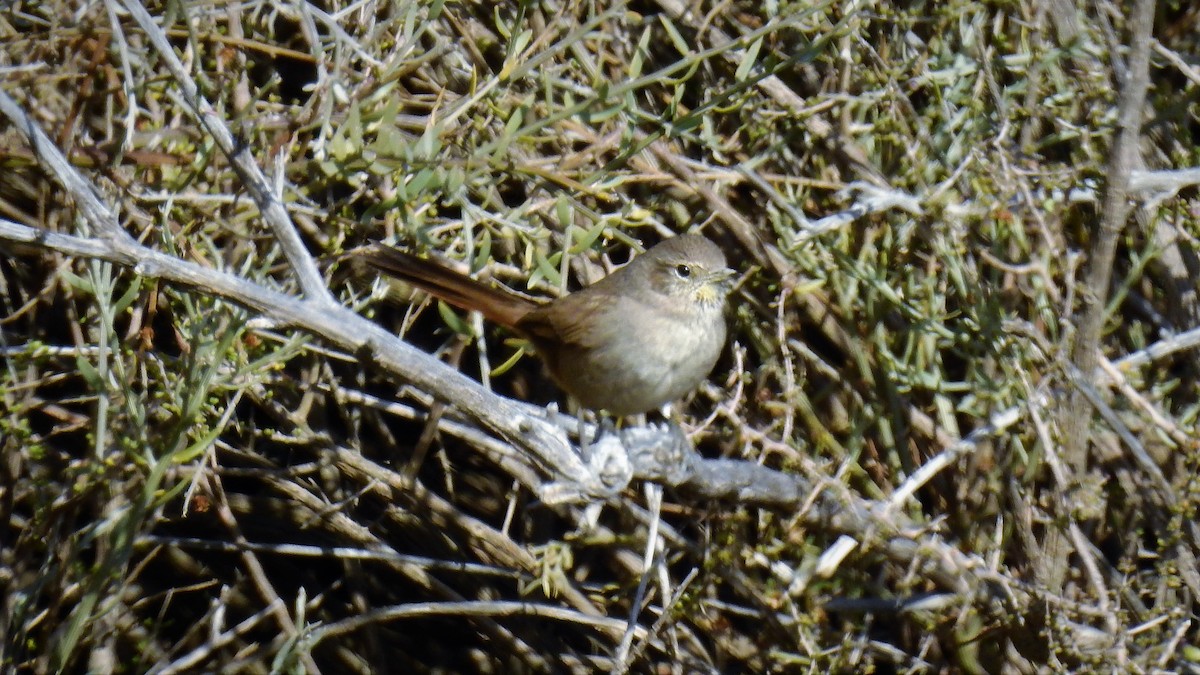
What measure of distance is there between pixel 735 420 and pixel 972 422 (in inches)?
28.0

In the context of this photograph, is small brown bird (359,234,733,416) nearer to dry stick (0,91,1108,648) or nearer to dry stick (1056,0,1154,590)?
dry stick (0,91,1108,648)

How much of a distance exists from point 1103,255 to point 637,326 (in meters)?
1.27

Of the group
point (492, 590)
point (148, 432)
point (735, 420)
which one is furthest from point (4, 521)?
point (735, 420)

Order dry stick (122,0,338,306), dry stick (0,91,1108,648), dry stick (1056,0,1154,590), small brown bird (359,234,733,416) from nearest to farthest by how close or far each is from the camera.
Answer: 1. dry stick (0,91,1108,648)
2. dry stick (122,0,338,306)
3. dry stick (1056,0,1154,590)
4. small brown bird (359,234,733,416)

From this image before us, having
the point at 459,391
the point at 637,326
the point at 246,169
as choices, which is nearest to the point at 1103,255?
the point at 637,326

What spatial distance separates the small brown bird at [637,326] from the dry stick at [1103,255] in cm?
92

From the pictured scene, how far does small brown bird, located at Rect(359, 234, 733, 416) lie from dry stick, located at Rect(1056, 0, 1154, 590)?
921 millimetres

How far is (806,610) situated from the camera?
3197 millimetres

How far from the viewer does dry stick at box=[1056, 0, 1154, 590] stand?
2.76m

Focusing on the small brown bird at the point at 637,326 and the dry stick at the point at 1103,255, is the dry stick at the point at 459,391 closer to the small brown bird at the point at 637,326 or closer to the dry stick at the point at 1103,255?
the dry stick at the point at 1103,255

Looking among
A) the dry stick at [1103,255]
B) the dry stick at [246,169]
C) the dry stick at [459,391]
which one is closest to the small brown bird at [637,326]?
the dry stick at [459,391]

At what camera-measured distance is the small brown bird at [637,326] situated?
10.8ft

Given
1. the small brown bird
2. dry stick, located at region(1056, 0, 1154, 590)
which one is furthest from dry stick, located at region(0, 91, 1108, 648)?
the small brown bird

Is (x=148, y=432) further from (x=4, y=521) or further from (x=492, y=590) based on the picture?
(x=492, y=590)
